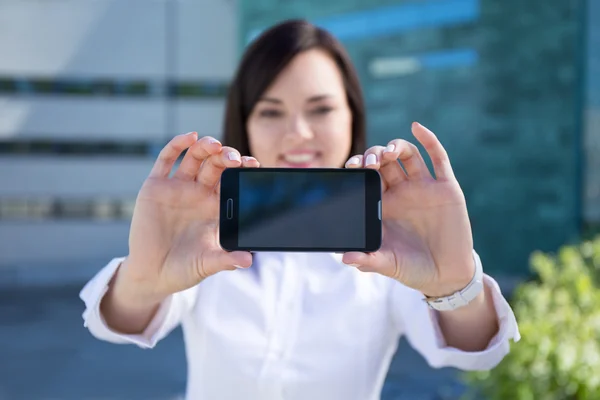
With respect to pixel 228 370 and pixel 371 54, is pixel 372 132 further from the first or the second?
pixel 228 370

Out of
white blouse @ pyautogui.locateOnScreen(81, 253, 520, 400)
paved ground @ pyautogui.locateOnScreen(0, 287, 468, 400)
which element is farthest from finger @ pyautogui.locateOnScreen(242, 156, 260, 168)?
paved ground @ pyautogui.locateOnScreen(0, 287, 468, 400)

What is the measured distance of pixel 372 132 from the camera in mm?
8078

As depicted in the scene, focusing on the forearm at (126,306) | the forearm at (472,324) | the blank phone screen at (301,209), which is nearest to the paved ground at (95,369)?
the forearm at (472,324)

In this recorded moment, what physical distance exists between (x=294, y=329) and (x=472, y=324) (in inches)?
15.3

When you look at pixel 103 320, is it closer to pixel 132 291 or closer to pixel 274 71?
pixel 132 291

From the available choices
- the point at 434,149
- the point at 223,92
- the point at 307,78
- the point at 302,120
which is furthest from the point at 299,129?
the point at 223,92

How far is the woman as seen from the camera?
3.43 ft

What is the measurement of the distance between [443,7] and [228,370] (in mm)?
7265

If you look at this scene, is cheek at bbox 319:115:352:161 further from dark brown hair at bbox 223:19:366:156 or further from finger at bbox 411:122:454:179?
finger at bbox 411:122:454:179

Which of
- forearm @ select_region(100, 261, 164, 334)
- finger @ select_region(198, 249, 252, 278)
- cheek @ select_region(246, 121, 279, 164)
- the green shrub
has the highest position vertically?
cheek @ select_region(246, 121, 279, 164)

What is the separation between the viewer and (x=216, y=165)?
3.49 feet

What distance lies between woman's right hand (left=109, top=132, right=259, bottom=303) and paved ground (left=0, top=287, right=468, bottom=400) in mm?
3765

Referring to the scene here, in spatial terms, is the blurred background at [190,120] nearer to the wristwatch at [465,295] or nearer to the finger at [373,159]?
the wristwatch at [465,295]

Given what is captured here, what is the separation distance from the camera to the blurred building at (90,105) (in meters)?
11.1
